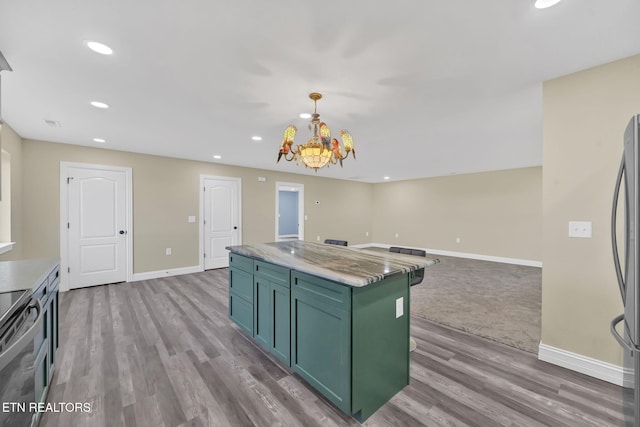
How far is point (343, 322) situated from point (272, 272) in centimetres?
86

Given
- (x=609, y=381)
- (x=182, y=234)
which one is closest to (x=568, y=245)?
(x=609, y=381)

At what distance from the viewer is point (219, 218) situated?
5.89 meters

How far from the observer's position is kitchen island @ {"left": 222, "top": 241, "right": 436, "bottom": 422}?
160 centimetres

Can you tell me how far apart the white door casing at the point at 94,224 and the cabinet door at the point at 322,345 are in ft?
14.1

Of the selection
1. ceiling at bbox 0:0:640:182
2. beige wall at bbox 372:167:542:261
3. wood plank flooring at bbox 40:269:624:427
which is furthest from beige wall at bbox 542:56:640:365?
beige wall at bbox 372:167:542:261

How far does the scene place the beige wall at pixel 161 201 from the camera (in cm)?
400

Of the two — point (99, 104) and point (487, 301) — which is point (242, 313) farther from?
point (487, 301)

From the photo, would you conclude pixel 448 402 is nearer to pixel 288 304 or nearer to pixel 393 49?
pixel 288 304

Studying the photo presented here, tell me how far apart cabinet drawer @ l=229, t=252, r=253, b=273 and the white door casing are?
3102 mm

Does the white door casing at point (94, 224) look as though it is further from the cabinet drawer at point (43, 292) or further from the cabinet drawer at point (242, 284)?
the cabinet drawer at point (43, 292)

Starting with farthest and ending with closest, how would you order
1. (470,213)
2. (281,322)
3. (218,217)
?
(470,213) → (218,217) → (281,322)

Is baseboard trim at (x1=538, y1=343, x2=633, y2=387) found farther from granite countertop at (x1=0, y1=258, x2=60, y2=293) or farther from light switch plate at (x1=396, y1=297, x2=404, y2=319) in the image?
granite countertop at (x1=0, y1=258, x2=60, y2=293)

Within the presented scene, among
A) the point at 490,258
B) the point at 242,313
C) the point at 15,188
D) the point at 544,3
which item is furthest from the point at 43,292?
the point at 490,258

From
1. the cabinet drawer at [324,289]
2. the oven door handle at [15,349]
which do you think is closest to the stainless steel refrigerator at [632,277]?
the cabinet drawer at [324,289]
